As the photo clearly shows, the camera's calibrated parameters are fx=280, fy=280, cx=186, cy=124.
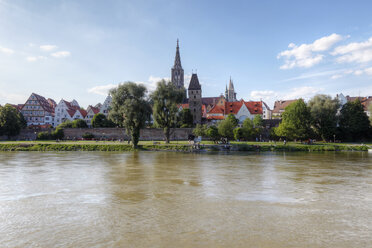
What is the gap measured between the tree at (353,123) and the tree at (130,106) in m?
41.4

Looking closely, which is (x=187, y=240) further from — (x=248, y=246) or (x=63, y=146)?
(x=63, y=146)

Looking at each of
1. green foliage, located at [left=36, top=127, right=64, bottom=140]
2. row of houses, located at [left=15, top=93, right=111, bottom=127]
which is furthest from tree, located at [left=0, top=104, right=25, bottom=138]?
row of houses, located at [left=15, top=93, right=111, bottom=127]

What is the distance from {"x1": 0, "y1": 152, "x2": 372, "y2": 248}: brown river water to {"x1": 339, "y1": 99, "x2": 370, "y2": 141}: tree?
45.5 meters

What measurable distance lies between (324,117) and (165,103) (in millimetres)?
32355

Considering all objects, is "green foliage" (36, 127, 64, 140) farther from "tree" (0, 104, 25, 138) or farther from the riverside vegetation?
"tree" (0, 104, 25, 138)

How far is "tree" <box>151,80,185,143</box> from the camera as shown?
46.4 metres

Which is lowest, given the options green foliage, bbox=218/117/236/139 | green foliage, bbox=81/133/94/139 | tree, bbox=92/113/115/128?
green foliage, bbox=81/133/94/139

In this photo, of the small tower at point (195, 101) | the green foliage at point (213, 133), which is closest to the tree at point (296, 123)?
the green foliage at point (213, 133)

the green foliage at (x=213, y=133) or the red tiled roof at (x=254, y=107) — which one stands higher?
the red tiled roof at (x=254, y=107)

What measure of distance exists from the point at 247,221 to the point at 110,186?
8.53 m

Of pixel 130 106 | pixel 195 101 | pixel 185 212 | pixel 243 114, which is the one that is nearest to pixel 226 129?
pixel 130 106

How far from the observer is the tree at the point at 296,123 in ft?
159

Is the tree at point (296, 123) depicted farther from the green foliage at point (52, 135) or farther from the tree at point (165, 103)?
the green foliage at point (52, 135)

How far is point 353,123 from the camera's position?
186ft
